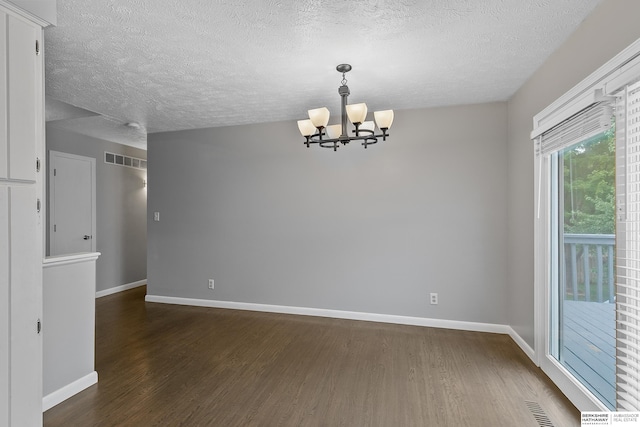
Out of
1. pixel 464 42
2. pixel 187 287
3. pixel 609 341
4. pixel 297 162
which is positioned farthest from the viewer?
pixel 187 287

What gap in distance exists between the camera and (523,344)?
301cm

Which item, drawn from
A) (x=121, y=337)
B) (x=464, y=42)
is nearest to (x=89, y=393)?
(x=121, y=337)

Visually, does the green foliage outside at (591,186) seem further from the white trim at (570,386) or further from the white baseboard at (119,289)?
the white baseboard at (119,289)

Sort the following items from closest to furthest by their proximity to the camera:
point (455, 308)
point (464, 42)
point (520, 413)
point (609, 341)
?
point (609, 341)
point (520, 413)
point (464, 42)
point (455, 308)

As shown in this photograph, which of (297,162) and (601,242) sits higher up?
A: (297,162)

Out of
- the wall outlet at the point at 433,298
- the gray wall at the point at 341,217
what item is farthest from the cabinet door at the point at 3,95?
the wall outlet at the point at 433,298

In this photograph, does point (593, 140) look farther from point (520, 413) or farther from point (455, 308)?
point (455, 308)

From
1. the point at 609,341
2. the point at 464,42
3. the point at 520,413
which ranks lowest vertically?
the point at 520,413

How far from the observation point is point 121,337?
3377 millimetres

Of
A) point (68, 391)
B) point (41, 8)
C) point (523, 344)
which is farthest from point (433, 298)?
point (41, 8)

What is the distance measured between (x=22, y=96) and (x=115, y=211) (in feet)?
13.7

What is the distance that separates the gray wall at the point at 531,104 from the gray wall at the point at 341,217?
0.69ft

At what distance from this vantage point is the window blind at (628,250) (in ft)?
5.07

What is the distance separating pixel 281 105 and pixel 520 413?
341 cm
